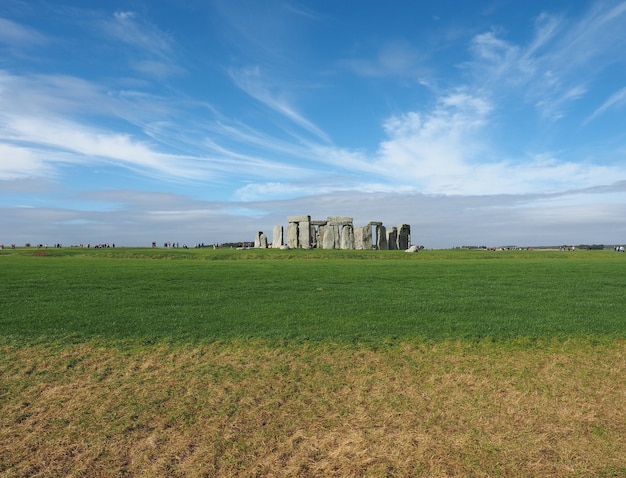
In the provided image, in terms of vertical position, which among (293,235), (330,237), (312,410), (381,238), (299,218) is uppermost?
(299,218)

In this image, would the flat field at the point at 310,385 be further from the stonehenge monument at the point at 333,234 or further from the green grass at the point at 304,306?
the stonehenge monument at the point at 333,234

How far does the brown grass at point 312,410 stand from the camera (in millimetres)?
5082

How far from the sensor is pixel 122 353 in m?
8.46

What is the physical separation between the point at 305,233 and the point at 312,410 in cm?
3352

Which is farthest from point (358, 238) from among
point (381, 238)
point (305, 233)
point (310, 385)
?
point (310, 385)

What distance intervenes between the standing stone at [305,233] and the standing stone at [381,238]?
261 inches

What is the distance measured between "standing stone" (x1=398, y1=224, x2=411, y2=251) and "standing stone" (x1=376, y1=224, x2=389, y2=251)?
229 cm

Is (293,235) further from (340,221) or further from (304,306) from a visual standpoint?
(304,306)

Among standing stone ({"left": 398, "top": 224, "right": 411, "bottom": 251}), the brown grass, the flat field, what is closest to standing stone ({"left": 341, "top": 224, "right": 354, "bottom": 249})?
standing stone ({"left": 398, "top": 224, "right": 411, "bottom": 251})

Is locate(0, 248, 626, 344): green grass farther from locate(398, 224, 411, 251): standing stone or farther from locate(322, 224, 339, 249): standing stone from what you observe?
locate(398, 224, 411, 251): standing stone

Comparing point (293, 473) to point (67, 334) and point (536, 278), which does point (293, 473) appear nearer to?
point (67, 334)

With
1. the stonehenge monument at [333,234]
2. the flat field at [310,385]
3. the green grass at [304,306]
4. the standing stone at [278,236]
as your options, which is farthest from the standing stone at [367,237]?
the flat field at [310,385]

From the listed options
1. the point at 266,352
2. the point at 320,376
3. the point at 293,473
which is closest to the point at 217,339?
the point at 266,352

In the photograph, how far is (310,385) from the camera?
706cm
